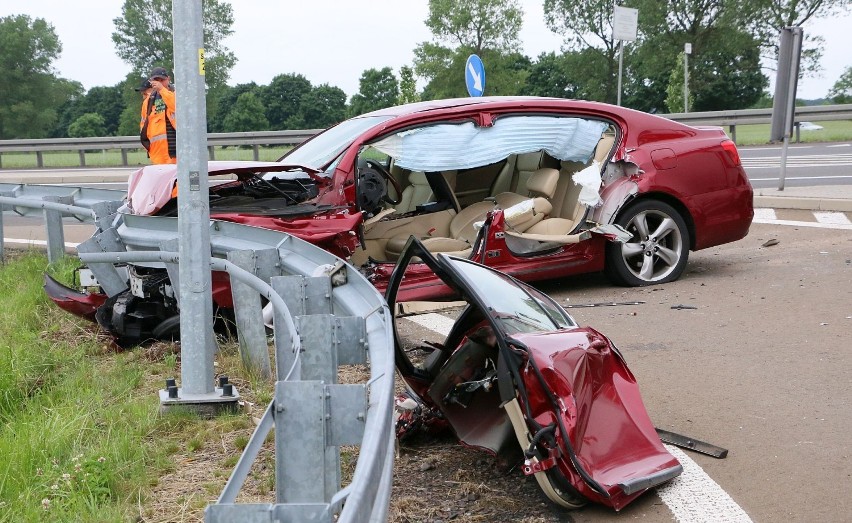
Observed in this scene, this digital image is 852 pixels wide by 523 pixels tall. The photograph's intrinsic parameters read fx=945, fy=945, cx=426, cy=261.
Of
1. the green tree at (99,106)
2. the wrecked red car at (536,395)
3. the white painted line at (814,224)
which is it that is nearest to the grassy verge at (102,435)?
the wrecked red car at (536,395)

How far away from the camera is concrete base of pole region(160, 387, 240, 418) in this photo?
4770mm

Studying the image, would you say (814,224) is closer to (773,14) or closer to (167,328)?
(167,328)

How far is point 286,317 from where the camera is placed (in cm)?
349

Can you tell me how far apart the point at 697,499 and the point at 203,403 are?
244 centimetres

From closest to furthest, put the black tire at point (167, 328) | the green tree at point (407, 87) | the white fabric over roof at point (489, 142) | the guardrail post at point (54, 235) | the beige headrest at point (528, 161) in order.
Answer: the black tire at point (167, 328)
the white fabric over roof at point (489, 142)
the beige headrest at point (528, 161)
the guardrail post at point (54, 235)
the green tree at point (407, 87)

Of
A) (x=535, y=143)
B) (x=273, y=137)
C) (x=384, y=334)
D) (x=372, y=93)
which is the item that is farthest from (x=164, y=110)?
(x=372, y=93)

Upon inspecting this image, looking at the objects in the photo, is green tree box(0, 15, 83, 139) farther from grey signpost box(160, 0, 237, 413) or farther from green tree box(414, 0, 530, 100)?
grey signpost box(160, 0, 237, 413)

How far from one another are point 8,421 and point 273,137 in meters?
18.7

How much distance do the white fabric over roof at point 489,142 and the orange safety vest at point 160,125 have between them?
4109 millimetres

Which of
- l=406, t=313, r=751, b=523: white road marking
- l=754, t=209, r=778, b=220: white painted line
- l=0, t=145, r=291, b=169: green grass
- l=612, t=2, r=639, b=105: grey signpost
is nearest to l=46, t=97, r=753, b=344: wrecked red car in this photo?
l=406, t=313, r=751, b=523: white road marking

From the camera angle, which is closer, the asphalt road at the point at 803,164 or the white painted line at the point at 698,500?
the white painted line at the point at 698,500

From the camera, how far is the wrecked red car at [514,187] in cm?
675

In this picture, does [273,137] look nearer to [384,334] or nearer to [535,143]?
[535,143]

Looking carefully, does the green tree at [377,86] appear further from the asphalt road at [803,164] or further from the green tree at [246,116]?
the asphalt road at [803,164]
